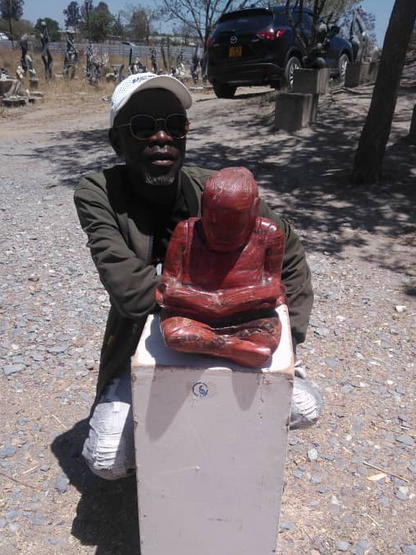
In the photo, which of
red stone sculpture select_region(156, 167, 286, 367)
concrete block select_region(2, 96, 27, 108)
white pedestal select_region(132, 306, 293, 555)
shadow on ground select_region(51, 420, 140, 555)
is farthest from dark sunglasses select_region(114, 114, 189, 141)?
concrete block select_region(2, 96, 27, 108)

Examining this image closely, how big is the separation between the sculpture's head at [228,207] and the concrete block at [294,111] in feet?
22.8

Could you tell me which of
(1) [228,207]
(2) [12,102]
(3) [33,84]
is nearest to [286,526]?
(1) [228,207]

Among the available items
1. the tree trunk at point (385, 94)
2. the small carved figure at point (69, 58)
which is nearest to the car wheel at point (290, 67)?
the tree trunk at point (385, 94)

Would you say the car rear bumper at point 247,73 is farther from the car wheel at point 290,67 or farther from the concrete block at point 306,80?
the concrete block at point 306,80

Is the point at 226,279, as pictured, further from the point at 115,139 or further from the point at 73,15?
the point at 73,15

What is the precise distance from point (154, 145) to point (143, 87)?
200mm

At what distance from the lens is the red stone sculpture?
4.80 feet

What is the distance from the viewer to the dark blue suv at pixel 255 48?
9594 millimetres

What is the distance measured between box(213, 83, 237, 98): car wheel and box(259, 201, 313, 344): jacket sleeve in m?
9.81

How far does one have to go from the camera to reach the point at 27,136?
1040 centimetres

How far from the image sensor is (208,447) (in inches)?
64.7

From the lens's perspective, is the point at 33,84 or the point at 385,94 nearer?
the point at 385,94

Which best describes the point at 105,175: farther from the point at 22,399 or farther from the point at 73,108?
the point at 73,108

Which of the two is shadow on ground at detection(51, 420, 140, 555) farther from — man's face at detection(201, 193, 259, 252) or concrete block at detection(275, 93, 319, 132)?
concrete block at detection(275, 93, 319, 132)
